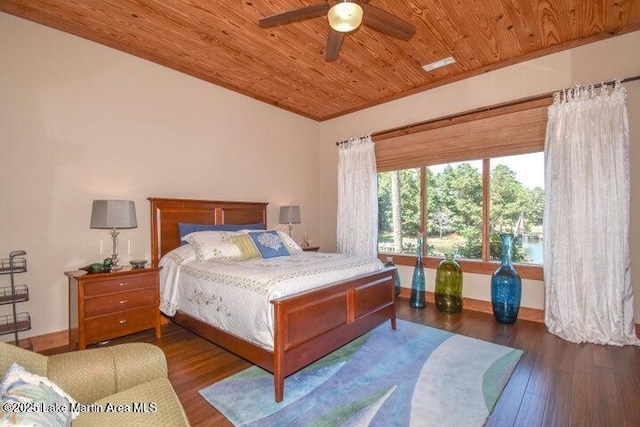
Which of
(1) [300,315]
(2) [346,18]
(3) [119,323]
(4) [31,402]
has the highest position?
(2) [346,18]

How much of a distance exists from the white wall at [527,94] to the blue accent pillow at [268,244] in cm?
200

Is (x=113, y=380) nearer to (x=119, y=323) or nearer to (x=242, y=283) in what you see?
(x=242, y=283)

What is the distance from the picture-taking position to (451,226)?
4035 mm

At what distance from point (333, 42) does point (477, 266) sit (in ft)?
10.0

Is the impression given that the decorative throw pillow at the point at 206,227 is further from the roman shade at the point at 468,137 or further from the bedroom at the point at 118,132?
the roman shade at the point at 468,137

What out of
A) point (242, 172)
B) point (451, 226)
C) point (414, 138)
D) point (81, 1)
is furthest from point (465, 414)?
point (81, 1)

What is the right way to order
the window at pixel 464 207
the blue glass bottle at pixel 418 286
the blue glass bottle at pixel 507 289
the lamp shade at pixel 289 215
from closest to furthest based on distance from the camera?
the blue glass bottle at pixel 507 289 → the window at pixel 464 207 → the blue glass bottle at pixel 418 286 → the lamp shade at pixel 289 215

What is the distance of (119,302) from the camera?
8.86ft

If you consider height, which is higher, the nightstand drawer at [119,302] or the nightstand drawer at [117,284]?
the nightstand drawer at [117,284]

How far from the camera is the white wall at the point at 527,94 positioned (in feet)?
9.14

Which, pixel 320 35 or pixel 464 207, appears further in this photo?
pixel 464 207

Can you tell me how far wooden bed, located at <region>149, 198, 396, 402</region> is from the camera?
6.52 ft

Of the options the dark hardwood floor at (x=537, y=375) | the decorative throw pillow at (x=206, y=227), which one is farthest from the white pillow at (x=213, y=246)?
the dark hardwood floor at (x=537, y=375)

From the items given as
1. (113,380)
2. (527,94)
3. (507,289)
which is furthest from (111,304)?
(527,94)
